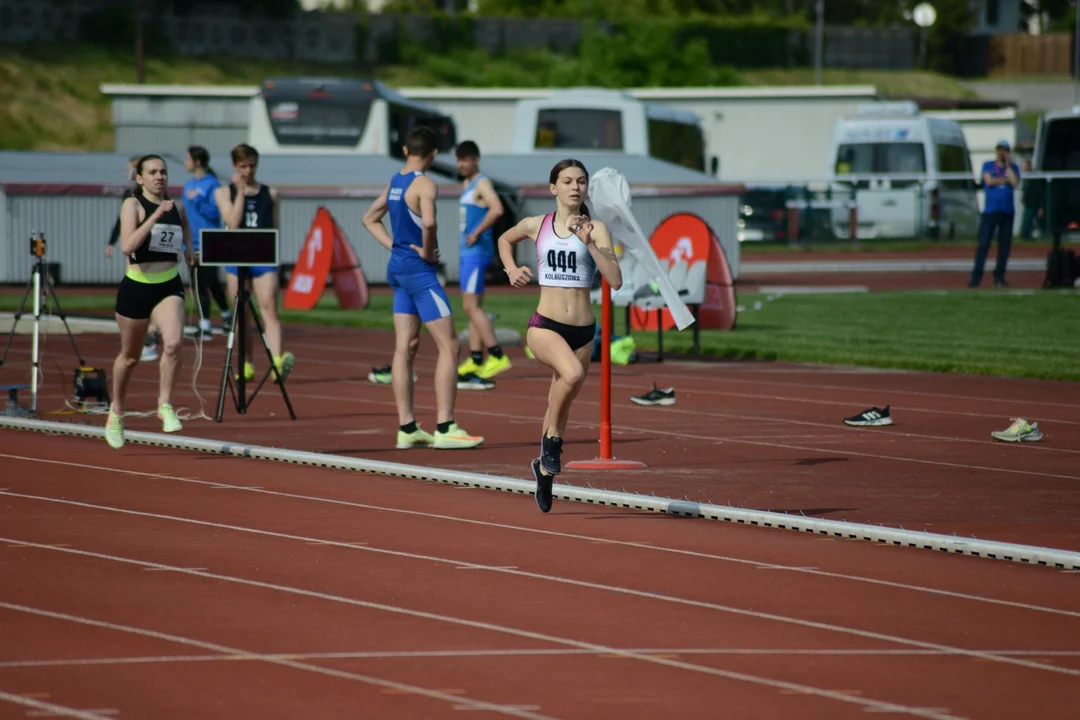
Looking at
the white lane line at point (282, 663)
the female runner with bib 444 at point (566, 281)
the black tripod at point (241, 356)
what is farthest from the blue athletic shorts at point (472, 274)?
the white lane line at point (282, 663)

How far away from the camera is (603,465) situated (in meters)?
10.8

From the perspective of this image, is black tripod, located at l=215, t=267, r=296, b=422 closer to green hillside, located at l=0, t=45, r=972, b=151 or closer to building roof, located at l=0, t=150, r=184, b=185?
building roof, located at l=0, t=150, r=184, b=185

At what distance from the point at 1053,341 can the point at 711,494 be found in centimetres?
1035

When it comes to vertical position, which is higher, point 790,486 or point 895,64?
point 895,64

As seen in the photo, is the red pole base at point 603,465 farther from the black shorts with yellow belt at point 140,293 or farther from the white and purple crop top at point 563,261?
the black shorts with yellow belt at point 140,293

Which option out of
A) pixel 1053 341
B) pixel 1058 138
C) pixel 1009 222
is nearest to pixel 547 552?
pixel 1053 341

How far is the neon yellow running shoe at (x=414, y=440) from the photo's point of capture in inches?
465

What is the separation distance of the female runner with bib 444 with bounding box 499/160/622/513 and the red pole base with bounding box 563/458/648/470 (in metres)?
1.26

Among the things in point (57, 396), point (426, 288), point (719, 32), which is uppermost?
point (719, 32)

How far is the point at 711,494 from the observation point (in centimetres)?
1007

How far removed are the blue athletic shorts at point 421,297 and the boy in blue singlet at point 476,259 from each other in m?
3.35

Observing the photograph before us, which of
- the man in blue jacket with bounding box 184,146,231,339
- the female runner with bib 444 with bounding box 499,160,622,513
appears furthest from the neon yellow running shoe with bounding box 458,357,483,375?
the female runner with bib 444 with bounding box 499,160,622,513

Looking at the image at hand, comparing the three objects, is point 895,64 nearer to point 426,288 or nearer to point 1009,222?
point 1009,222

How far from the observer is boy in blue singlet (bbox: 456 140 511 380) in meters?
15.3
